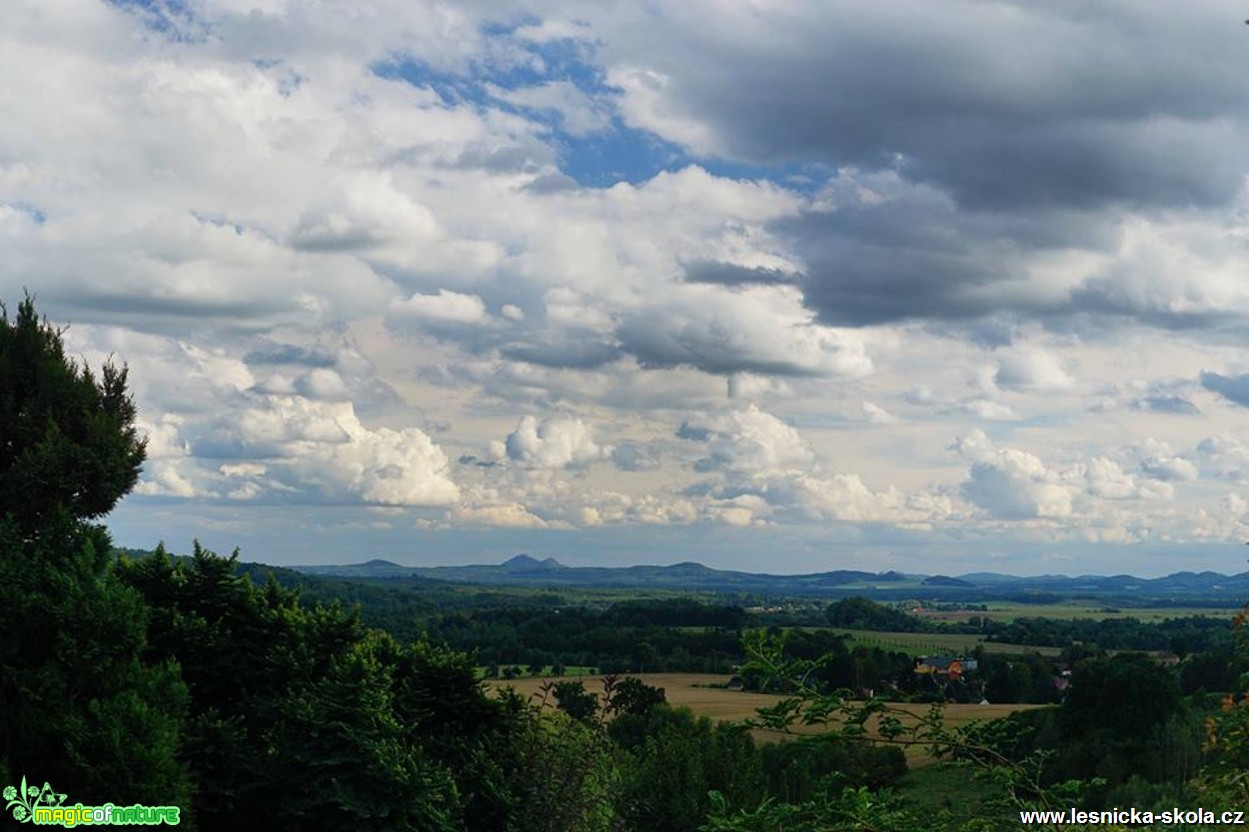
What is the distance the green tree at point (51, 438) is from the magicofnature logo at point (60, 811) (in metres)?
7.20

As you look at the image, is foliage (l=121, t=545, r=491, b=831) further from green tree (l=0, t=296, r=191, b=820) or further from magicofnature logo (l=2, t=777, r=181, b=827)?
magicofnature logo (l=2, t=777, r=181, b=827)

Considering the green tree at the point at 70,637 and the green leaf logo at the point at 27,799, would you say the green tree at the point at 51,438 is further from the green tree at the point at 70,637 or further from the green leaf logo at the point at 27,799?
the green leaf logo at the point at 27,799

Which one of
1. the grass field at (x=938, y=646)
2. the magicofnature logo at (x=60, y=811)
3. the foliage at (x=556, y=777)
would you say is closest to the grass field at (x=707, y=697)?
the grass field at (x=938, y=646)

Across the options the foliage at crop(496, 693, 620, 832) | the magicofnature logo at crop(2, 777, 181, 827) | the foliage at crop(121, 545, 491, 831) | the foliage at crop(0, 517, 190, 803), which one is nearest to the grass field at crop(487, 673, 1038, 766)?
the foliage at crop(496, 693, 620, 832)

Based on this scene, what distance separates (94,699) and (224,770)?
165 inches

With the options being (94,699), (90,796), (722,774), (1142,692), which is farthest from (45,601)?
(1142,692)

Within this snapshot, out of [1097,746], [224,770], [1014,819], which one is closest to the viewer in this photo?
[1014,819]

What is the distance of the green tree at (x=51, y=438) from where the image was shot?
25.3 meters

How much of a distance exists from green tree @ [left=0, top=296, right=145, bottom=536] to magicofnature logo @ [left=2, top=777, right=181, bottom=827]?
7.20 m

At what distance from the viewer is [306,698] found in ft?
81.5

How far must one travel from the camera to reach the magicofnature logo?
19.8 meters

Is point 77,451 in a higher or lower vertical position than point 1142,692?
higher

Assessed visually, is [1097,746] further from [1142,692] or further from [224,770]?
[224,770]

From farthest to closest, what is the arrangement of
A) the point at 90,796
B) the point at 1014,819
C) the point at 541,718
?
the point at 541,718 < the point at 90,796 < the point at 1014,819
